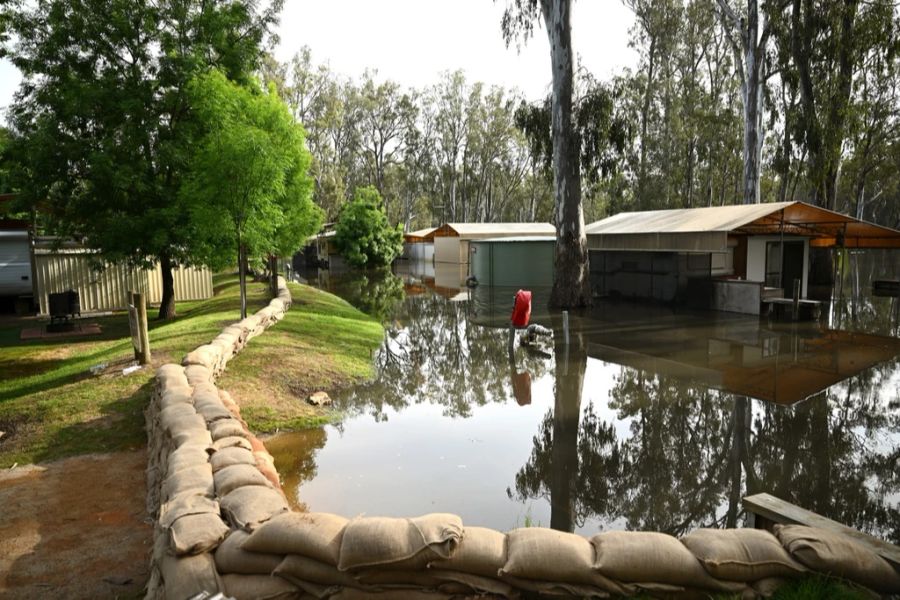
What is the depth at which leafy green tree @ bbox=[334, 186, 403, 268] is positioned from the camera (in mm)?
38344

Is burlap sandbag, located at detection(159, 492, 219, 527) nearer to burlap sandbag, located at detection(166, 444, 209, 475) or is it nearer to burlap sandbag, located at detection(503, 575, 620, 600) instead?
burlap sandbag, located at detection(166, 444, 209, 475)

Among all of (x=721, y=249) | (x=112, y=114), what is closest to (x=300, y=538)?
(x=112, y=114)

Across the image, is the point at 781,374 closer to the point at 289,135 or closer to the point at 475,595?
the point at 475,595

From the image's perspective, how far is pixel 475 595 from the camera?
3.48m

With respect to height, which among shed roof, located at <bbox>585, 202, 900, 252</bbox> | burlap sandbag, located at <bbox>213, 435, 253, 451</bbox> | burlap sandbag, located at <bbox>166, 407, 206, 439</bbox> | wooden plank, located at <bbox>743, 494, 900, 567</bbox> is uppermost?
shed roof, located at <bbox>585, 202, 900, 252</bbox>

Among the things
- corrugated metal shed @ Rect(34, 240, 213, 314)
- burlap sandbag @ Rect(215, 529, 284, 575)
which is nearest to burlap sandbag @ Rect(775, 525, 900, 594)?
burlap sandbag @ Rect(215, 529, 284, 575)

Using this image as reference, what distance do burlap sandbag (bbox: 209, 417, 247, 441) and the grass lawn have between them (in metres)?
2.09

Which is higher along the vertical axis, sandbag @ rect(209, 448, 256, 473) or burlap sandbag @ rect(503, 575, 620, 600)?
sandbag @ rect(209, 448, 256, 473)

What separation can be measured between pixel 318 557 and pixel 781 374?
1012 cm

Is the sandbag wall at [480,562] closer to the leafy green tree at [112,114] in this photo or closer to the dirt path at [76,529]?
the dirt path at [76,529]

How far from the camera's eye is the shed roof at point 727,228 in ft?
59.9

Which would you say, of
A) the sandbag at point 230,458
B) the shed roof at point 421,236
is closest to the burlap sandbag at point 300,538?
the sandbag at point 230,458

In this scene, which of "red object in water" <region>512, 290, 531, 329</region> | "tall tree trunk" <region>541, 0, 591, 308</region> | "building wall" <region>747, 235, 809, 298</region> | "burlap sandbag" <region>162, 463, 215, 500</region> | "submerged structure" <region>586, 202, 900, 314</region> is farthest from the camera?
"building wall" <region>747, 235, 809, 298</region>

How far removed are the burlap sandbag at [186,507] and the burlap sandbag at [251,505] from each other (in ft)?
0.31
